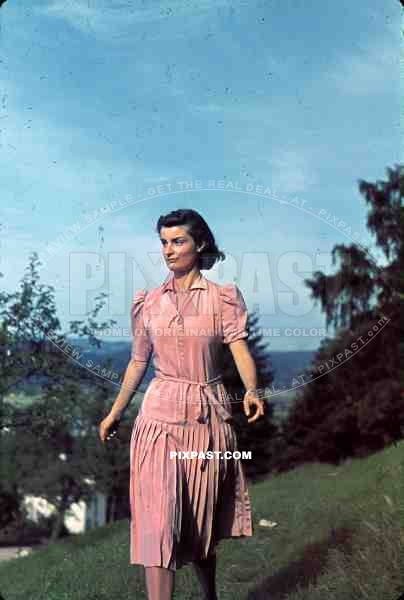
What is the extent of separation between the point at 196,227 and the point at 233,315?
46 cm

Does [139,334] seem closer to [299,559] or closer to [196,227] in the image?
[196,227]

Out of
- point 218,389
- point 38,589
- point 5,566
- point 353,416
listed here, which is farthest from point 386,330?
point 218,389

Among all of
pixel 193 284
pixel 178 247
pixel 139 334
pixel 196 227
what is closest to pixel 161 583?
pixel 139 334

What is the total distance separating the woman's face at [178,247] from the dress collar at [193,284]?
3.3 inches

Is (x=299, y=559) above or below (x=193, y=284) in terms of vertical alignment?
below

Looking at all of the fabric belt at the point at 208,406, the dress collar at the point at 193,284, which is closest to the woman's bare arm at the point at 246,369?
the fabric belt at the point at 208,406

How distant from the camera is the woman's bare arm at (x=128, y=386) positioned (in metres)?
4.27

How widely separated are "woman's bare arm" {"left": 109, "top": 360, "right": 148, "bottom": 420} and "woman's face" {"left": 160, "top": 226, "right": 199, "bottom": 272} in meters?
0.53

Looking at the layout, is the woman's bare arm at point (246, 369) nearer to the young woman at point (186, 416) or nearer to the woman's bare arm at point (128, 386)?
the young woman at point (186, 416)

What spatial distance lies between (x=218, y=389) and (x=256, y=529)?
327 cm

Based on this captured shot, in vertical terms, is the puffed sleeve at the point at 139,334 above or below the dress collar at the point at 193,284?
below

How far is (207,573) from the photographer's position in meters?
4.22

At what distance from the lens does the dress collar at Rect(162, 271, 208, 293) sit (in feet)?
13.9

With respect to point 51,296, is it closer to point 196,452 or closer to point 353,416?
point 196,452
